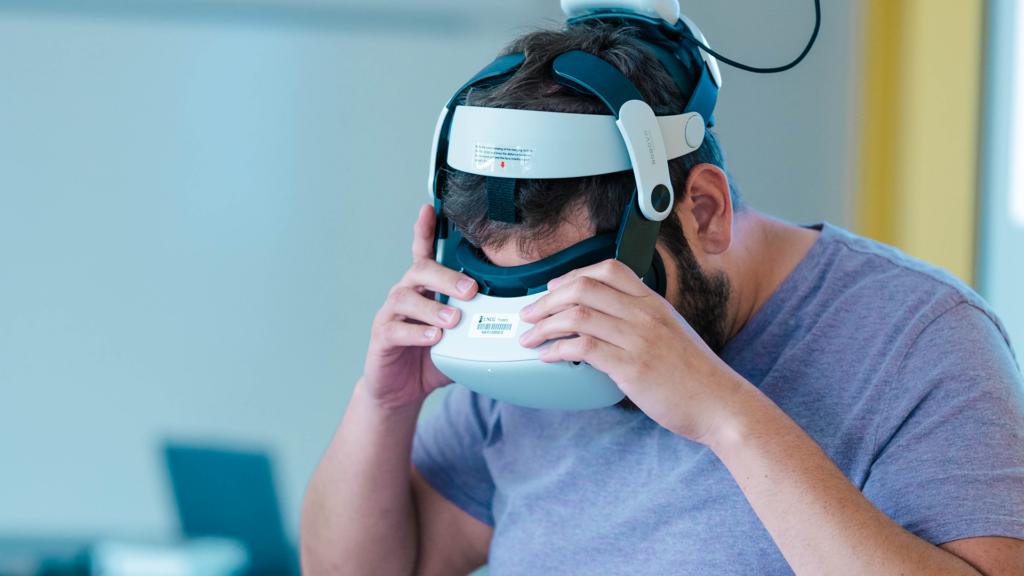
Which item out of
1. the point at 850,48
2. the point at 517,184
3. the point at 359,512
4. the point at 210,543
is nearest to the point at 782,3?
the point at 850,48

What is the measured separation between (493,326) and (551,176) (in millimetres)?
160

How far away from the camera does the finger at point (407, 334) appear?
0.79 meters

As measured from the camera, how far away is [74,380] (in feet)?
5.81

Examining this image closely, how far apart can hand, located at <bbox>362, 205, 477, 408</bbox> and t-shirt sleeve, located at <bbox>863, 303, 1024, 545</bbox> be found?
446 mm

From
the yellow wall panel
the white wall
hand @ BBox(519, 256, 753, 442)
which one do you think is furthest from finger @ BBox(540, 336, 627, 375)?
the yellow wall panel

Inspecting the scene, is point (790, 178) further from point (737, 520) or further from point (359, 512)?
point (359, 512)

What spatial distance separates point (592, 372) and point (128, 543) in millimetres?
1641

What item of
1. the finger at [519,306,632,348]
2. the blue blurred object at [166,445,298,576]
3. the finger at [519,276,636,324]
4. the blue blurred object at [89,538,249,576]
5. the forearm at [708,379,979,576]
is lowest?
the blue blurred object at [89,538,249,576]

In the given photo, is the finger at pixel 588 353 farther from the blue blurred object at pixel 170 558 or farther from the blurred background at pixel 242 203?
the blue blurred object at pixel 170 558

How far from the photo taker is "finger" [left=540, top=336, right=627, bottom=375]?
671mm

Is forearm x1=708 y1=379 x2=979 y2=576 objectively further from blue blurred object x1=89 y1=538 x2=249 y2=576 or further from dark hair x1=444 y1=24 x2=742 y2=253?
blue blurred object x1=89 y1=538 x2=249 y2=576

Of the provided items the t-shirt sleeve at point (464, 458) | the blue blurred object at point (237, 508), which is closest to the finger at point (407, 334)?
the t-shirt sleeve at point (464, 458)

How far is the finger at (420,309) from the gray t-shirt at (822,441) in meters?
0.27

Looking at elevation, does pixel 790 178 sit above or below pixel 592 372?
above
